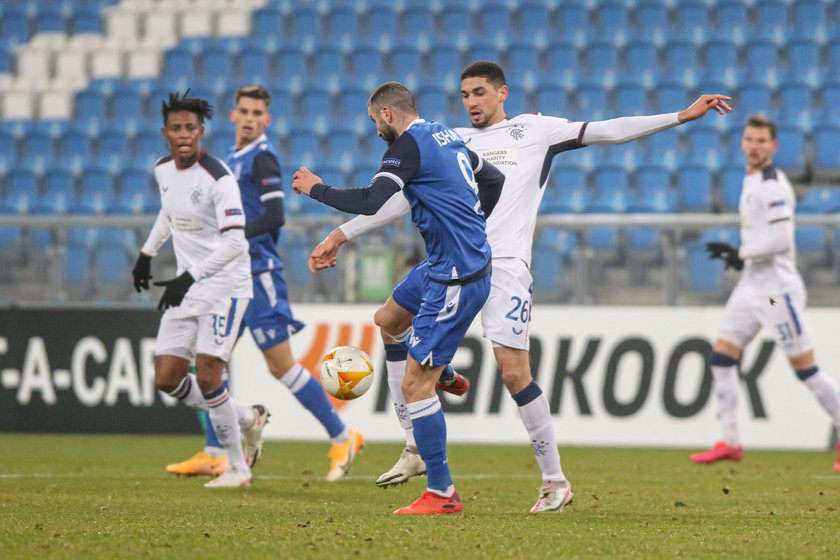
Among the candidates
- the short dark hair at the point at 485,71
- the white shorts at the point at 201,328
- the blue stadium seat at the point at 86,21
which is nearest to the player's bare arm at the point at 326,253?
the short dark hair at the point at 485,71

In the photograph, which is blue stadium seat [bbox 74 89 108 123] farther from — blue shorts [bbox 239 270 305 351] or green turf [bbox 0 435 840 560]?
blue shorts [bbox 239 270 305 351]

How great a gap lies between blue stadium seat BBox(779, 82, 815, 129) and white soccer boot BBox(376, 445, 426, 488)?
36.7ft

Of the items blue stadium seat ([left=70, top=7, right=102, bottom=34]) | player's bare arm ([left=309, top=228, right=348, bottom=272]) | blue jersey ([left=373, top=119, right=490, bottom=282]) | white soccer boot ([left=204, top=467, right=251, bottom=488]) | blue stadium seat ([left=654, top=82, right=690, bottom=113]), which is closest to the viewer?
player's bare arm ([left=309, top=228, right=348, bottom=272])

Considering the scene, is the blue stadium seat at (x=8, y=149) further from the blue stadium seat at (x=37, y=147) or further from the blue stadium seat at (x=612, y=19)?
the blue stadium seat at (x=612, y=19)

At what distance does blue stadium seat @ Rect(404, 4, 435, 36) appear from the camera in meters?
19.0

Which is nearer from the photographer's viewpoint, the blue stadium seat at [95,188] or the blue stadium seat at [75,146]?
the blue stadium seat at [95,188]

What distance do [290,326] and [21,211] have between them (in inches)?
348

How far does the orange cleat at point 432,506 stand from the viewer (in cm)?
634

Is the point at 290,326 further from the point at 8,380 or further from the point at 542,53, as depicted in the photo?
the point at 542,53

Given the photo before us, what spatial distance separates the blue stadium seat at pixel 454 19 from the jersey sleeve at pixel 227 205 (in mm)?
11561

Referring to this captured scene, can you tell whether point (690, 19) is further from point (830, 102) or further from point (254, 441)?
point (254, 441)

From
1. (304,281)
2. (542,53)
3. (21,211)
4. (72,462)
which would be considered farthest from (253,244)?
(542,53)

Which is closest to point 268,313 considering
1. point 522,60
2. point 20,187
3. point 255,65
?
point 20,187

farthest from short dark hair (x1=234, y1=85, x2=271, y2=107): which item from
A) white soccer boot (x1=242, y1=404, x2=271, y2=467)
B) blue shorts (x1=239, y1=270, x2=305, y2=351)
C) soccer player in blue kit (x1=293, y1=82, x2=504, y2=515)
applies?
soccer player in blue kit (x1=293, y1=82, x2=504, y2=515)
